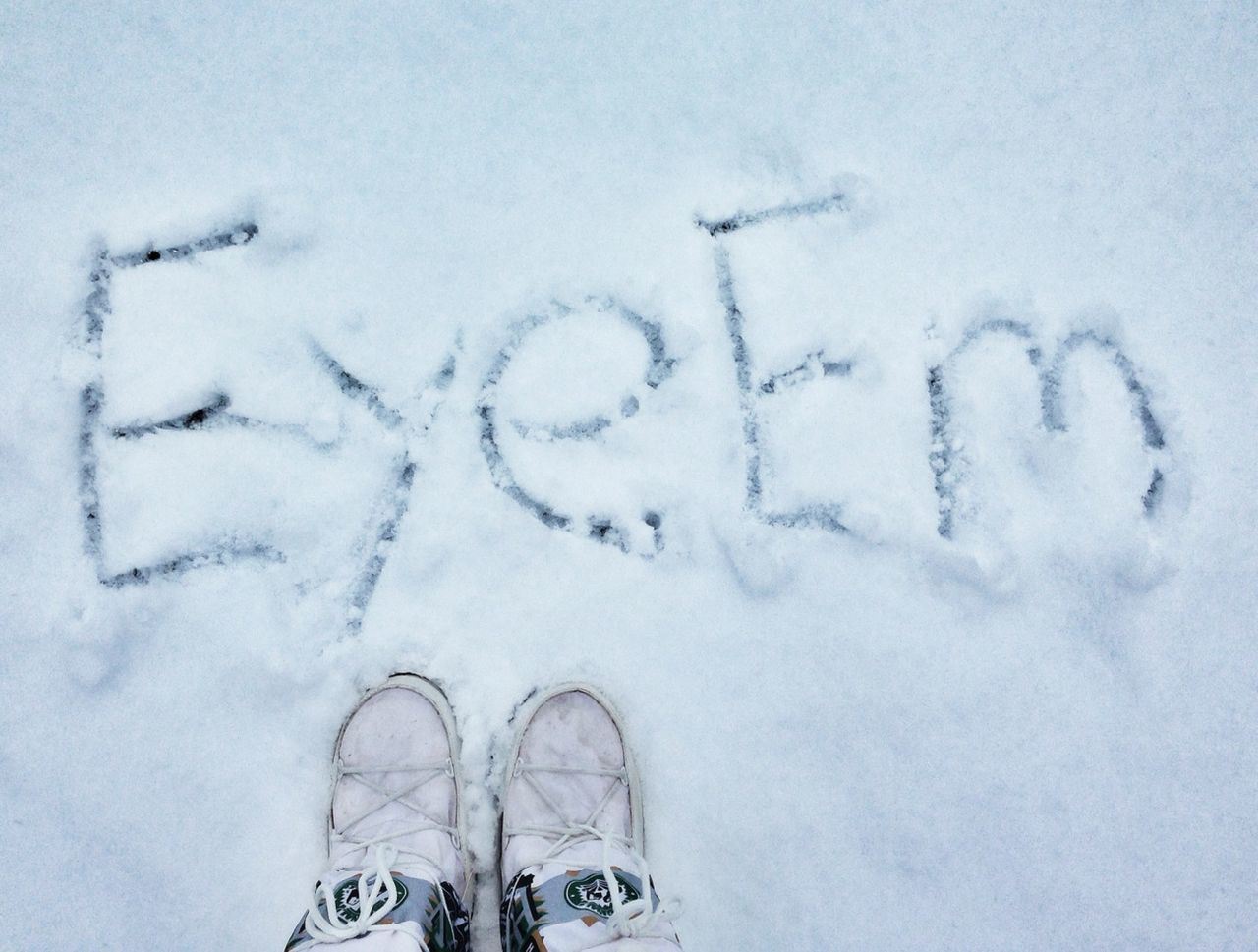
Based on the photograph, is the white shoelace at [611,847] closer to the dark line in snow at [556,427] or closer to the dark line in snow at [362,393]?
the dark line in snow at [556,427]

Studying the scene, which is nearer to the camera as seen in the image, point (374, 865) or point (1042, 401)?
point (374, 865)

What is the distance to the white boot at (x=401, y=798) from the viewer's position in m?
1.04

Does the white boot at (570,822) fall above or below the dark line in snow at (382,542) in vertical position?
below

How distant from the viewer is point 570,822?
109 centimetres

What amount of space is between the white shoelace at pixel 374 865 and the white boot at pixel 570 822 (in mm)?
99

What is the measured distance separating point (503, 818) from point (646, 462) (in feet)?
1.77

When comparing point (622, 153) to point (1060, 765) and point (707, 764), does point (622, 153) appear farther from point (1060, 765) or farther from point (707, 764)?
point (1060, 765)

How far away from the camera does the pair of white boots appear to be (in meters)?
0.99

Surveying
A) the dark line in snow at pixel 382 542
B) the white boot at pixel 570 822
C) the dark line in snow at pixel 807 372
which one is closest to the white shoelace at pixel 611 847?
the white boot at pixel 570 822

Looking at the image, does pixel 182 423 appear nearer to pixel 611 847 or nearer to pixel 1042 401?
pixel 611 847

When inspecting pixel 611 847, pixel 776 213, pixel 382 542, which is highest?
pixel 776 213

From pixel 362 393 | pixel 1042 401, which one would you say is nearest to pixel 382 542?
pixel 362 393

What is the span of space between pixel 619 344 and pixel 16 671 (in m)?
0.97

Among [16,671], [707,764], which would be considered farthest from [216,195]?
[707,764]
